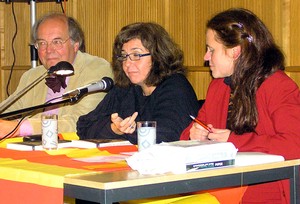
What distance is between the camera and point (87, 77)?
410cm

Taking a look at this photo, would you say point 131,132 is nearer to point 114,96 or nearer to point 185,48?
point 114,96

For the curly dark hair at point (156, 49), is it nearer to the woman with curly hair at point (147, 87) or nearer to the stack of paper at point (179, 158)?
the woman with curly hair at point (147, 87)

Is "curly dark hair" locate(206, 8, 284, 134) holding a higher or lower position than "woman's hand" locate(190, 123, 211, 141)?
higher

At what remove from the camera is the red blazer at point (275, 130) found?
2611 millimetres

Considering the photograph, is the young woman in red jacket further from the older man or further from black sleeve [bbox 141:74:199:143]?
the older man

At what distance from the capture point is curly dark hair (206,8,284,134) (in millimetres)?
2799

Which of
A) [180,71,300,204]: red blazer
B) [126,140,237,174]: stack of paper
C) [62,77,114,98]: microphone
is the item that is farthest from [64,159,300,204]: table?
[62,77,114,98]: microphone

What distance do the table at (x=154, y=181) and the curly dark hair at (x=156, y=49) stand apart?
1244 millimetres

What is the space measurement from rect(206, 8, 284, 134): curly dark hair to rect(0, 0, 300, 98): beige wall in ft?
3.57

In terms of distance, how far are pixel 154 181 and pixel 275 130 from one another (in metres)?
0.80

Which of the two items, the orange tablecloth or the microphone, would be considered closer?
the orange tablecloth

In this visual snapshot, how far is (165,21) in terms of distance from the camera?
4781 millimetres

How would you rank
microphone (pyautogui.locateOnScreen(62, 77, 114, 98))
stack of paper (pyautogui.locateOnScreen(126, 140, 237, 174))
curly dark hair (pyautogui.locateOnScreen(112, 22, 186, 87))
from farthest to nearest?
curly dark hair (pyautogui.locateOnScreen(112, 22, 186, 87))
microphone (pyautogui.locateOnScreen(62, 77, 114, 98))
stack of paper (pyautogui.locateOnScreen(126, 140, 237, 174))

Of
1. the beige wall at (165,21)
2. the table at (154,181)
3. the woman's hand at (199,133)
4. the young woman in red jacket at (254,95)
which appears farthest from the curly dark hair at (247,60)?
the beige wall at (165,21)
